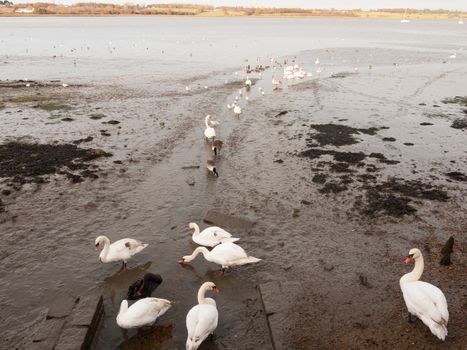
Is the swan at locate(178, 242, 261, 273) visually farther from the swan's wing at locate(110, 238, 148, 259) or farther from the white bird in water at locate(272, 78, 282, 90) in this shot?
the white bird in water at locate(272, 78, 282, 90)

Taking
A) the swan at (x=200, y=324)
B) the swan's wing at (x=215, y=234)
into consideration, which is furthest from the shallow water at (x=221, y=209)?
the swan's wing at (x=215, y=234)

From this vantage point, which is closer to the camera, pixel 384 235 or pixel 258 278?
pixel 258 278

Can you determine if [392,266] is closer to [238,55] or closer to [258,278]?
[258,278]

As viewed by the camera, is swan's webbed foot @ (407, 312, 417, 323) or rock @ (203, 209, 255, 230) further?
rock @ (203, 209, 255, 230)

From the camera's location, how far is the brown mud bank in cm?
815

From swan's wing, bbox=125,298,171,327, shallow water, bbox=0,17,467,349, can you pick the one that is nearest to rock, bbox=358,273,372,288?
shallow water, bbox=0,17,467,349

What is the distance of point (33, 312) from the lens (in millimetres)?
8383

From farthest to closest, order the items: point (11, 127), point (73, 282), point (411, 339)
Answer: point (11, 127) → point (73, 282) → point (411, 339)

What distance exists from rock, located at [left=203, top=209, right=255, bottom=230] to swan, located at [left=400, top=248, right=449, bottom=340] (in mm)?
4843

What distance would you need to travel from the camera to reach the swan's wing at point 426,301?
7.29 meters

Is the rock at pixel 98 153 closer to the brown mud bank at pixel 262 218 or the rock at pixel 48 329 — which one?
the brown mud bank at pixel 262 218

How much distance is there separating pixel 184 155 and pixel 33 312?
397 inches

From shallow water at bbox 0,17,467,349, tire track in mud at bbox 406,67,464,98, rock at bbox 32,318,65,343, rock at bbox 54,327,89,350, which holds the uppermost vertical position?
rock at bbox 54,327,89,350

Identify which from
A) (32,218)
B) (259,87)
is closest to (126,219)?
(32,218)
